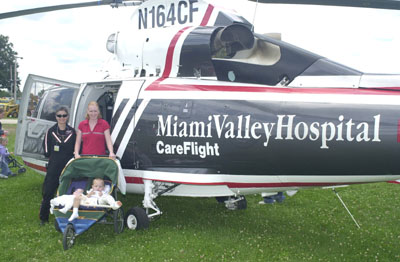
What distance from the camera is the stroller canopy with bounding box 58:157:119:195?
5.94 meters

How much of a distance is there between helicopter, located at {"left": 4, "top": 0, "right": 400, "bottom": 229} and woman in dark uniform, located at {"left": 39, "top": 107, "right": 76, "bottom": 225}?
0.62 meters

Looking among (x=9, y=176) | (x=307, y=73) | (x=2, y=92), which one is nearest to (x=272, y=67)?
(x=307, y=73)

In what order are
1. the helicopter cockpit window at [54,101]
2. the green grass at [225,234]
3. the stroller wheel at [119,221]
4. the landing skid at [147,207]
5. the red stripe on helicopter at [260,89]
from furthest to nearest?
the helicopter cockpit window at [54,101], the landing skid at [147,207], the stroller wheel at [119,221], the green grass at [225,234], the red stripe on helicopter at [260,89]

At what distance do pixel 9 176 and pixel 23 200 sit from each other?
3121mm

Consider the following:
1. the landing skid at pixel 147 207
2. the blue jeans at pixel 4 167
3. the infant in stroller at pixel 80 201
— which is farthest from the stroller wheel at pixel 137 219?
the blue jeans at pixel 4 167

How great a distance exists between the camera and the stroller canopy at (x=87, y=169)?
594 cm

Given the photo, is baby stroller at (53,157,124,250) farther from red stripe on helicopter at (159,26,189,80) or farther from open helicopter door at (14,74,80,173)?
red stripe on helicopter at (159,26,189,80)

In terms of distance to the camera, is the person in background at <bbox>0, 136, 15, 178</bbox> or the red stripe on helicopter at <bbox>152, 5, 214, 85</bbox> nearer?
the red stripe on helicopter at <bbox>152, 5, 214, 85</bbox>

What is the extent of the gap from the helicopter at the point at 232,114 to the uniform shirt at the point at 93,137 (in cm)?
28

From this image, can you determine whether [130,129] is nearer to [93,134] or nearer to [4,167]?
[93,134]

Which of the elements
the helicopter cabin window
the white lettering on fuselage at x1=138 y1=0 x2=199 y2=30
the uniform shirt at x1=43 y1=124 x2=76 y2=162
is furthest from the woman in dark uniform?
the helicopter cabin window

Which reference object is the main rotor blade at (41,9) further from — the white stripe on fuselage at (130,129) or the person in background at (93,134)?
the white stripe on fuselage at (130,129)

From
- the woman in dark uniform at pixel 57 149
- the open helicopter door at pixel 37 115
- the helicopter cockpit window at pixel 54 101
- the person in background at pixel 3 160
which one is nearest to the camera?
the woman in dark uniform at pixel 57 149

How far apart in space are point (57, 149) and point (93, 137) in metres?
0.64
